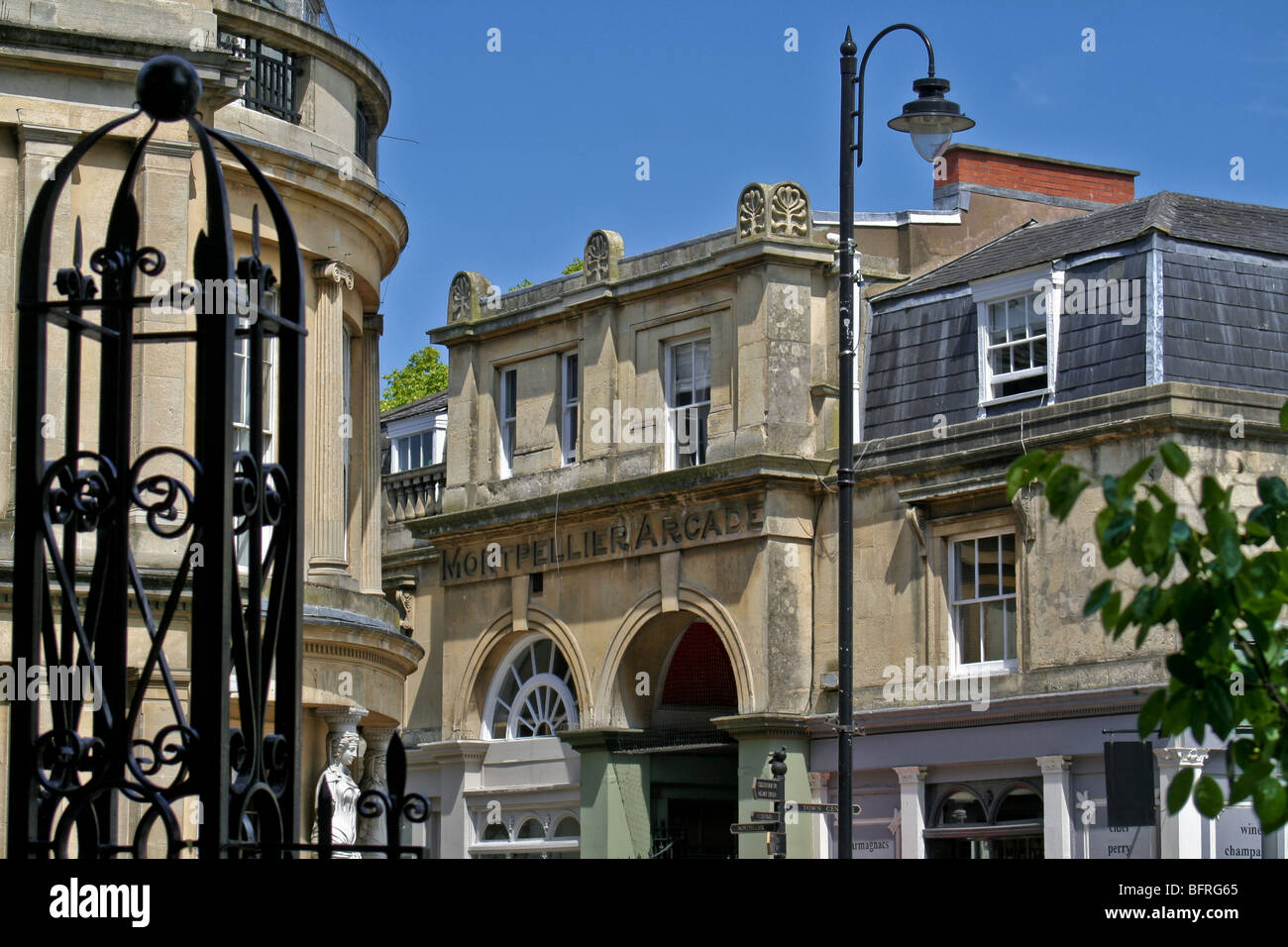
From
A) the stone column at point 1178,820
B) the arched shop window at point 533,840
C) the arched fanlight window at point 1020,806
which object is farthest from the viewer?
the arched shop window at point 533,840

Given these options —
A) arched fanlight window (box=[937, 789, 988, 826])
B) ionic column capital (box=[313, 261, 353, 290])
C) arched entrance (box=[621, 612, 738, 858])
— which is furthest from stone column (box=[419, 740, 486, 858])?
ionic column capital (box=[313, 261, 353, 290])

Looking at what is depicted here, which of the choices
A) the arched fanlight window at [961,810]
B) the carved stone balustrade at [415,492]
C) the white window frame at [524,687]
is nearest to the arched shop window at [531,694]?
the white window frame at [524,687]

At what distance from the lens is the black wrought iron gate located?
22.6 feet

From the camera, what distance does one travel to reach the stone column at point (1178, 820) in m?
30.1

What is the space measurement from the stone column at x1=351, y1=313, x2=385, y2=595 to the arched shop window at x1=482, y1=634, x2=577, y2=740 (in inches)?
562

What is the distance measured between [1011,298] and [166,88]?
92.7 feet

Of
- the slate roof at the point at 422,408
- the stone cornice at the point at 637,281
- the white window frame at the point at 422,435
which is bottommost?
the white window frame at the point at 422,435

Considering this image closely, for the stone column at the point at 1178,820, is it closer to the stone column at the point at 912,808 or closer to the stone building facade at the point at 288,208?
the stone column at the point at 912,808

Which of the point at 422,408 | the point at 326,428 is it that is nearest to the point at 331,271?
the point at 326,428

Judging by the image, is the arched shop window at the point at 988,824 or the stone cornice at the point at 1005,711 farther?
the arched shop window at the point at 988,824

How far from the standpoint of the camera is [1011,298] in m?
34.5

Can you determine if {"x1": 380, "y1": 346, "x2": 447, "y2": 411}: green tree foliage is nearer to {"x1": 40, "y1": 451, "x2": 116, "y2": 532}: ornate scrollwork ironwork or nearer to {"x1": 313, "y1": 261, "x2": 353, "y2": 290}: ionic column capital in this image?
{"x1": 313, "y1": 261, "x2": 353, "y2": 290}: ionic column capital

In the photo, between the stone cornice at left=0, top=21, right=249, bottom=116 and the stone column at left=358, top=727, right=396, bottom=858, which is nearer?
the stone cornice at left=0, top=21, right=249, bottom=116

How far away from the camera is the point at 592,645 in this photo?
3959 centimetres
